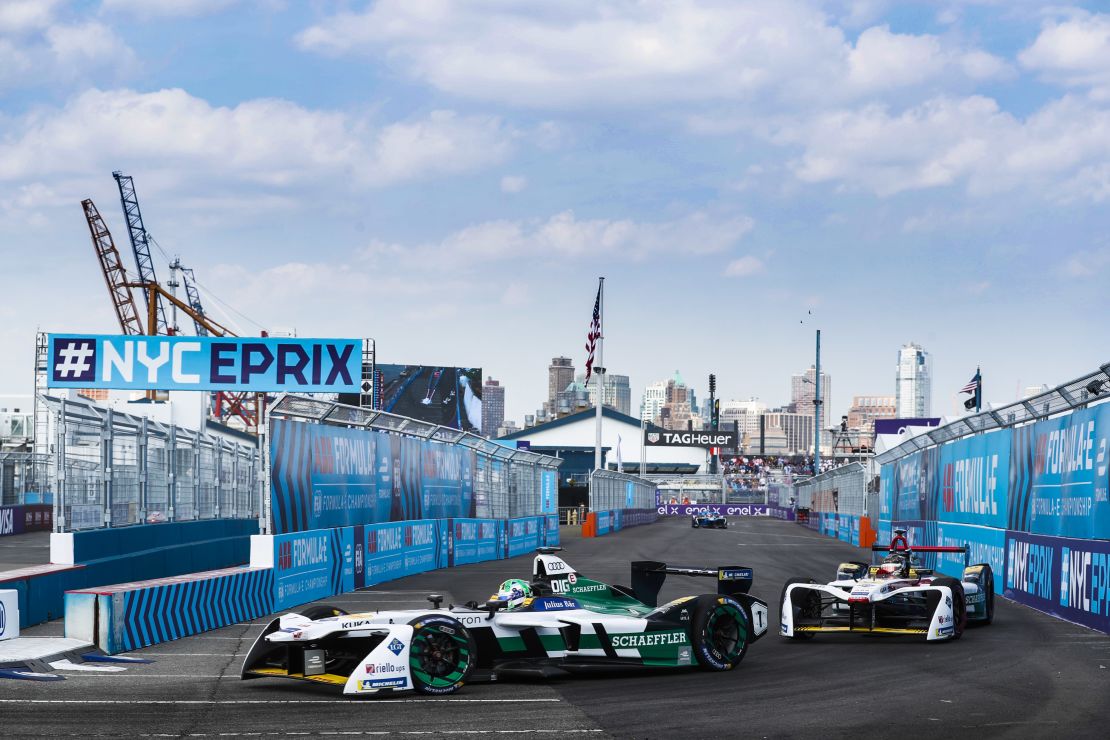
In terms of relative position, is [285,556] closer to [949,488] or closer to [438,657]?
[438,657]

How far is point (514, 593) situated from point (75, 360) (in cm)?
1411

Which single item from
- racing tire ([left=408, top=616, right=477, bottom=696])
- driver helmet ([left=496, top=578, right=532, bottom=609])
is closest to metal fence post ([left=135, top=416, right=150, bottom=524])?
driver helmet ([left=496, top=578, right=532, bottom=609])

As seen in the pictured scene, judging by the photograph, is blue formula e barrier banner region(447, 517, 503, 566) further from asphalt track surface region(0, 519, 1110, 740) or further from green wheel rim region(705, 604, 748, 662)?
green wheel rim region(705, 604, 748, 662)

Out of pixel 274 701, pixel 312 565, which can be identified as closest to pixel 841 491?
pixel 312 565

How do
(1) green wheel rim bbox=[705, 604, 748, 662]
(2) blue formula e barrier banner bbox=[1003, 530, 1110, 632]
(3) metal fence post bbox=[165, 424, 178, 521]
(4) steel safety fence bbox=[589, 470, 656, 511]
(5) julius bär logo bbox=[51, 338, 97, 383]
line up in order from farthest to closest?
(4) steel safety fence bbox=[589, 470, 656, 511] → (5) julius bär logo bbox=[51, 338, 97, 383] → (3) metal fence post bbox=[165, 424, 178, 521] → (2) blue formula e barrier banner bbox=[1003, 530, 1110, 632] → (1) green wheel rim bbox=[705, 604, 748, 662]

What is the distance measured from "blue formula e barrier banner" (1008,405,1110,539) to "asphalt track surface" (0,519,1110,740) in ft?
6.11

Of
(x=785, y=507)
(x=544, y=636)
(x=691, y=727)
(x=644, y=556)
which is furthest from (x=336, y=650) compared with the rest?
(x=785, y=507)

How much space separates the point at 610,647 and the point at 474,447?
66.4 ft

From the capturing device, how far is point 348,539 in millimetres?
21453

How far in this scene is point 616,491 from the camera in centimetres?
6366

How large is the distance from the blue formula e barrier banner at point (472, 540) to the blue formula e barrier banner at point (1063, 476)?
12.9 metres

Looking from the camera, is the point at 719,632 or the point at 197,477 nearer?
the point at 719,632

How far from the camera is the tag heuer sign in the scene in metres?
136

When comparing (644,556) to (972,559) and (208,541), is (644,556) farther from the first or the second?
(208,541)
